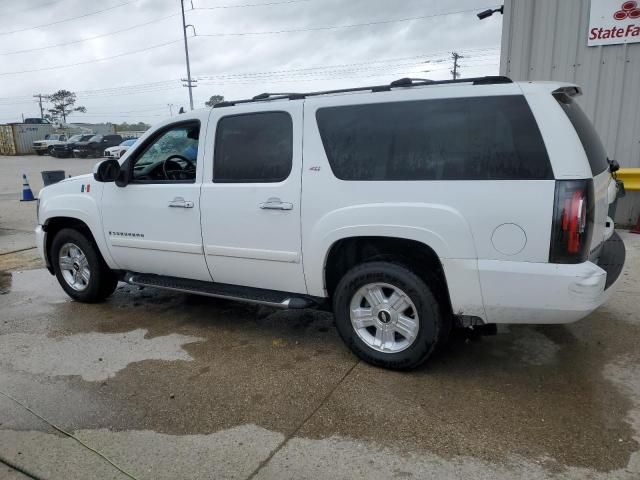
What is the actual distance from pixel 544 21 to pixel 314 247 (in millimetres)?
6557

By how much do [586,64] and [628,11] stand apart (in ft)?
2.79

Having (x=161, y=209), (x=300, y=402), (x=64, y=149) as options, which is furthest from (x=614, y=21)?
→ (x=64, y=149)

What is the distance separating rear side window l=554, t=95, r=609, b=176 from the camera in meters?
3.17

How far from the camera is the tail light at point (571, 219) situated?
2.94 metres

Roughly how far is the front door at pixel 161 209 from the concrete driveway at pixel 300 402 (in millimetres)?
630

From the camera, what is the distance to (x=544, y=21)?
A: 8039 mm

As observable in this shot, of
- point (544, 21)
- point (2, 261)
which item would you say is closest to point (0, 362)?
point (2, 261)

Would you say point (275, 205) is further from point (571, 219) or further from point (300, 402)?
point (571, 219)

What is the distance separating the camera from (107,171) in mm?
4672

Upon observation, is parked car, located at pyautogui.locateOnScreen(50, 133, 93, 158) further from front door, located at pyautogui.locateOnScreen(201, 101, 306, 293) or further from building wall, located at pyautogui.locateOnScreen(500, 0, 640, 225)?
front door, located at pyautogui.locateOnScreen(201, 101, 306, 293)

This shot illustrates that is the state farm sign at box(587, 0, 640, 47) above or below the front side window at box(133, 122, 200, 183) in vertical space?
above

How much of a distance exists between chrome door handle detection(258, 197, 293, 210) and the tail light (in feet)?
5.84

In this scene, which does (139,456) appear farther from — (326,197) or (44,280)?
(44,280)

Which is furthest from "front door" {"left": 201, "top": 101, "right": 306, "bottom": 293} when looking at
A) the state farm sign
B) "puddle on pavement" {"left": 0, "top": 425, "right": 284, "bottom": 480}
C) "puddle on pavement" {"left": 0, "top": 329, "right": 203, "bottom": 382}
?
the state farm sign
